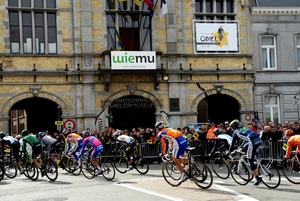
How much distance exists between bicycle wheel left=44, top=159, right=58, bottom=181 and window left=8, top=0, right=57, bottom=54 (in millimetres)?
11629

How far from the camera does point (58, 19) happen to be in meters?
28.1

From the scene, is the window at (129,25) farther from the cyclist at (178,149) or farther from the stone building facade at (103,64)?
the cyclist at (178,149)

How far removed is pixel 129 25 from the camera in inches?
1151

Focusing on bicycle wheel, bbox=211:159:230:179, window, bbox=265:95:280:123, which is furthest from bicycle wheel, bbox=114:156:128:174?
window, bbox=265:95:280:123

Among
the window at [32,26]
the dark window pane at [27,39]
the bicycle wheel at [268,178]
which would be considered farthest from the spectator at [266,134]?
the dark window pane at [27,39]

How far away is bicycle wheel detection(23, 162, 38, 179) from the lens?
17.9m

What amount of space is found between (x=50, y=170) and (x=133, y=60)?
38.6 feet

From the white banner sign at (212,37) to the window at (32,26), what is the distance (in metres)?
8.34

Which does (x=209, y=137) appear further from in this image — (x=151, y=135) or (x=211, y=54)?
(x=211, y=54)

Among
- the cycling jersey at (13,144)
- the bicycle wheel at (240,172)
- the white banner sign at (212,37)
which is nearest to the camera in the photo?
the bicycle wheel at (240,172)

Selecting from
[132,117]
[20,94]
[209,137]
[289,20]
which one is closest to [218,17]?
[289,20]

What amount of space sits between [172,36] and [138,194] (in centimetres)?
1732

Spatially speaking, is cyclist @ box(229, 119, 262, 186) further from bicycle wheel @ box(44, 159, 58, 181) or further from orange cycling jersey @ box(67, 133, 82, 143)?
bicycle wheel @ box(44, 159, 58, 181)

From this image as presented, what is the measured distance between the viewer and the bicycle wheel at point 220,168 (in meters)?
16.7
